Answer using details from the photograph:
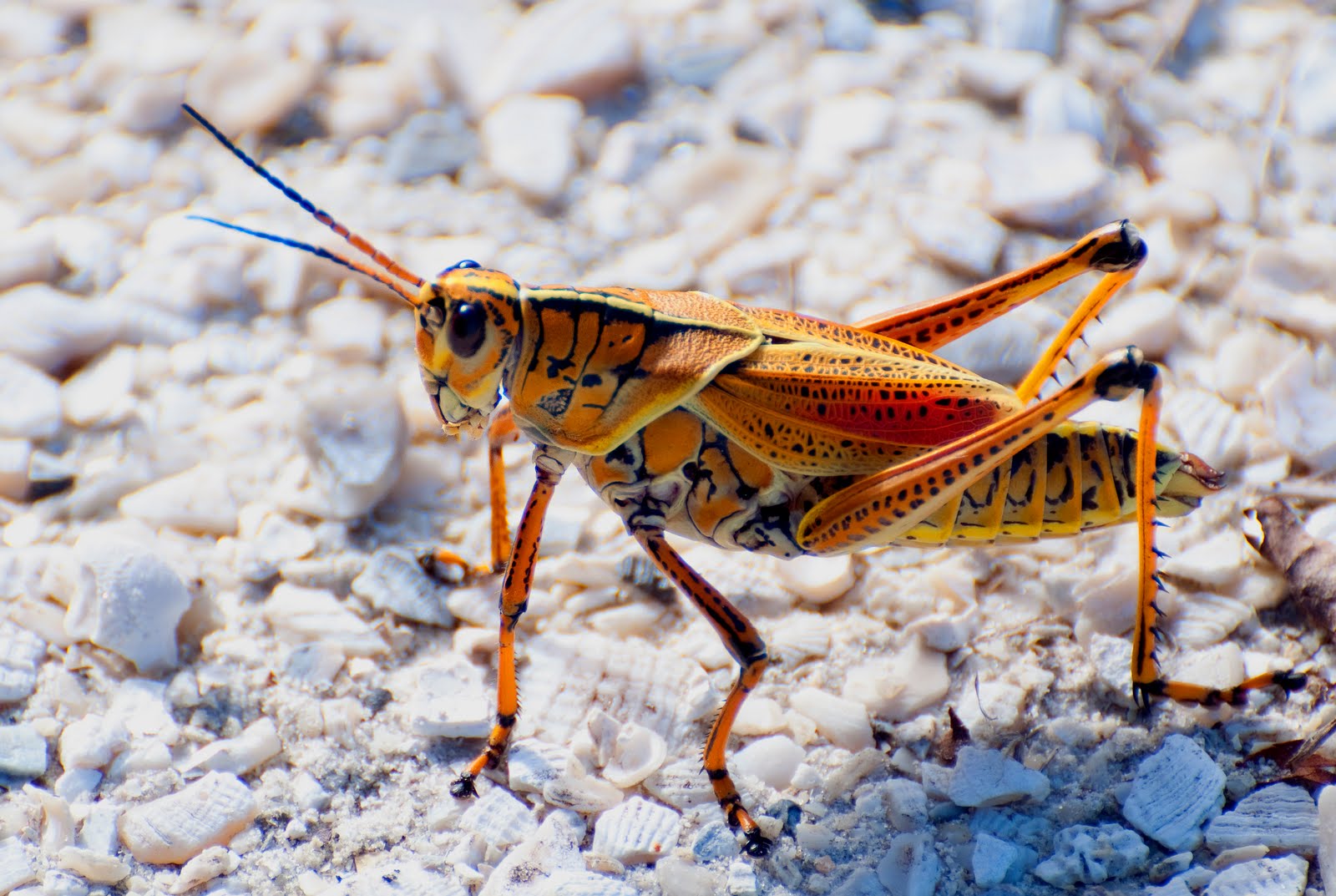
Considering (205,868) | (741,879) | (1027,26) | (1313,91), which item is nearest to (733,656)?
(741,879)

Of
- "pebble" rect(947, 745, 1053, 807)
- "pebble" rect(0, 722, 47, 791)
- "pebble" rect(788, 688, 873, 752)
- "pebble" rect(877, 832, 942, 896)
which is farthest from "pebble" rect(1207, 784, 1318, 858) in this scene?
"pebble" rect(0, 722, 47, 791)

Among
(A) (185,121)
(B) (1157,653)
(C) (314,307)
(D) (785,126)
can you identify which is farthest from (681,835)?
(A) (185,121)

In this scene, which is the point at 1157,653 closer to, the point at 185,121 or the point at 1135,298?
the point at 1135,298

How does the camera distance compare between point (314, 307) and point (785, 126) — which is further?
point (785, 126)

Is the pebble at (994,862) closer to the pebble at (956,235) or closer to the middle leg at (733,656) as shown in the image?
the middle leg at (733,656)

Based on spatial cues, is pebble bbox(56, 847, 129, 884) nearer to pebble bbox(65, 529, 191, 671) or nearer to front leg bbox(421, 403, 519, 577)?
pebble bbox(65, 529, 191, 671)

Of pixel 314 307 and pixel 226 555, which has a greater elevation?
pixel 314 307
